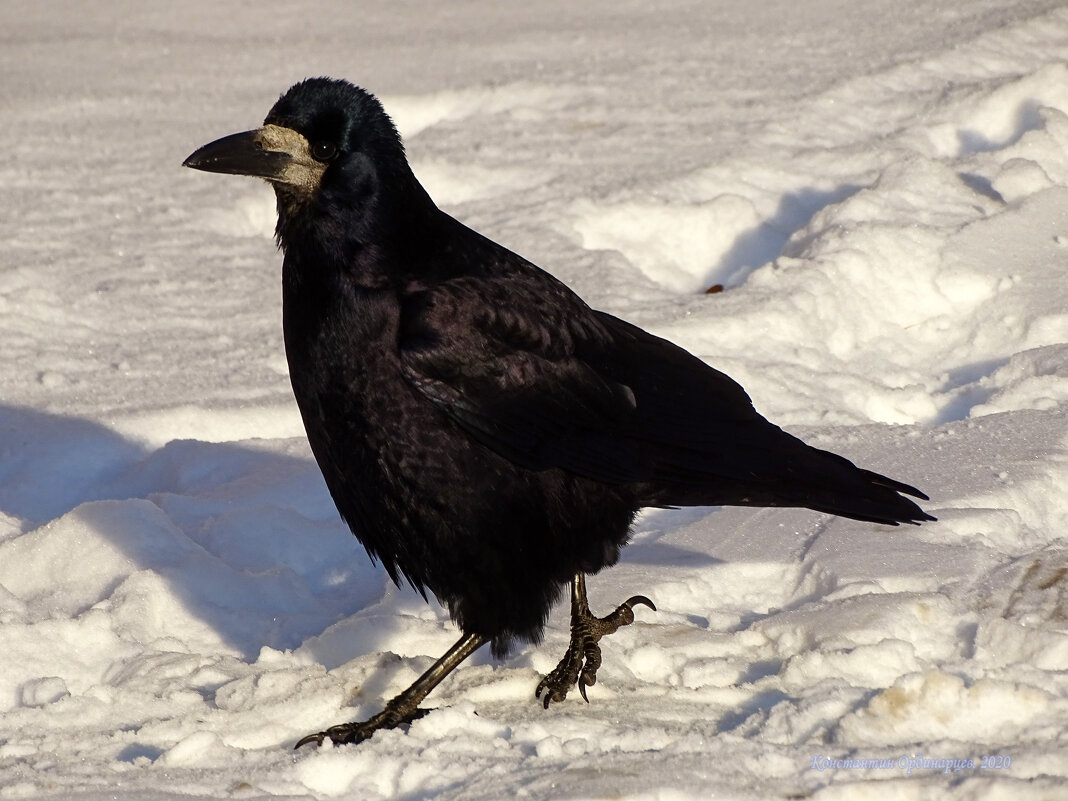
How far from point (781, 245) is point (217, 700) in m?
3.59

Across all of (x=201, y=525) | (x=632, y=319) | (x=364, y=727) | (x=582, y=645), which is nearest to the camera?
(x=364, y=727)

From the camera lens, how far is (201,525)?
4023 millimetres

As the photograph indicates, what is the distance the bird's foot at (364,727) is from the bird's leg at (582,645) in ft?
1.00

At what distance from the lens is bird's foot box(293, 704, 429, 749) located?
9.68 ft

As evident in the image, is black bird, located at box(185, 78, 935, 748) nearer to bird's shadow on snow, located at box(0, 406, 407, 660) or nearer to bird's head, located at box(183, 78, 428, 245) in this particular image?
bird's head, located at box(183, 78, 428, 245)

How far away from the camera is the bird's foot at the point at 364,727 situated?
9.68ft

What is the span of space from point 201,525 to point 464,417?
1.29 m

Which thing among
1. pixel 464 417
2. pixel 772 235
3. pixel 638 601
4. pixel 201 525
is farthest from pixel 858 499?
pixel 772 235

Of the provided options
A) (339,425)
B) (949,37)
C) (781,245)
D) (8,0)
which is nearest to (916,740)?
(339,425)

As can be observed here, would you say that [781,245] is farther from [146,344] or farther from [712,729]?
[712,729]

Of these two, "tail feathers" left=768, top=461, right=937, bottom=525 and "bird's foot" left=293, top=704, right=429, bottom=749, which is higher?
"tail feathers" left=768, top=461, right=937, bottom=525

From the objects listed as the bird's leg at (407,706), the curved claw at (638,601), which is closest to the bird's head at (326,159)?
the bird's leg at (407,706)

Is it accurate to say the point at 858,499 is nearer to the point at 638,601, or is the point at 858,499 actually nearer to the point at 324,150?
the point at 638,601

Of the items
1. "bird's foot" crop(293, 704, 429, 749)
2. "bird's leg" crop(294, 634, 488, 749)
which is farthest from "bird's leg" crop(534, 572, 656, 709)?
"bird's foot" crop(293, 704, 429, 749)
